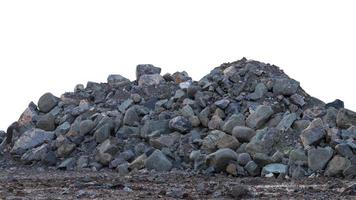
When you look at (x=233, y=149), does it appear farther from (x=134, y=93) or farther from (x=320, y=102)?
(x=134, y=93)

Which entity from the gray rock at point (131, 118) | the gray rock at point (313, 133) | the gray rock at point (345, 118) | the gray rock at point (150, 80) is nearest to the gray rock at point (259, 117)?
the gray rock at point (313, 133)

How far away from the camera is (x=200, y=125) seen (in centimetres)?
1853

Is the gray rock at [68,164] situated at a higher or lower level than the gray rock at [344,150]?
lower

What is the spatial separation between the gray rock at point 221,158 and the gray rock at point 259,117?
1761 millimetres

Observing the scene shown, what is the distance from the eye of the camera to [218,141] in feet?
55.7

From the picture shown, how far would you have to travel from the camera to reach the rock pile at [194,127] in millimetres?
15969

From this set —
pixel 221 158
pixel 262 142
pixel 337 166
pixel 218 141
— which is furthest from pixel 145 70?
pixel 337 166

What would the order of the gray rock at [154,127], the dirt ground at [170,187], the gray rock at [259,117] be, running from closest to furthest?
the dirt ground at [170,187] → the gray rock at [259,117] → the gray rock at [154,127]

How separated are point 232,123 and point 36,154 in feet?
19.5

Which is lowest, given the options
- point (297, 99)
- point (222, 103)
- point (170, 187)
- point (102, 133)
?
point (170, 187)

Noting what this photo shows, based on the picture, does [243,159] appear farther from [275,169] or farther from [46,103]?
[46,103]

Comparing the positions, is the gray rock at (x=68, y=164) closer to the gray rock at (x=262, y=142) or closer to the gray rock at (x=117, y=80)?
the gray rock at (x=117, y=80)

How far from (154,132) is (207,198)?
7.39m

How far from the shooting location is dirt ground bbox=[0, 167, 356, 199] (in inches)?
440
